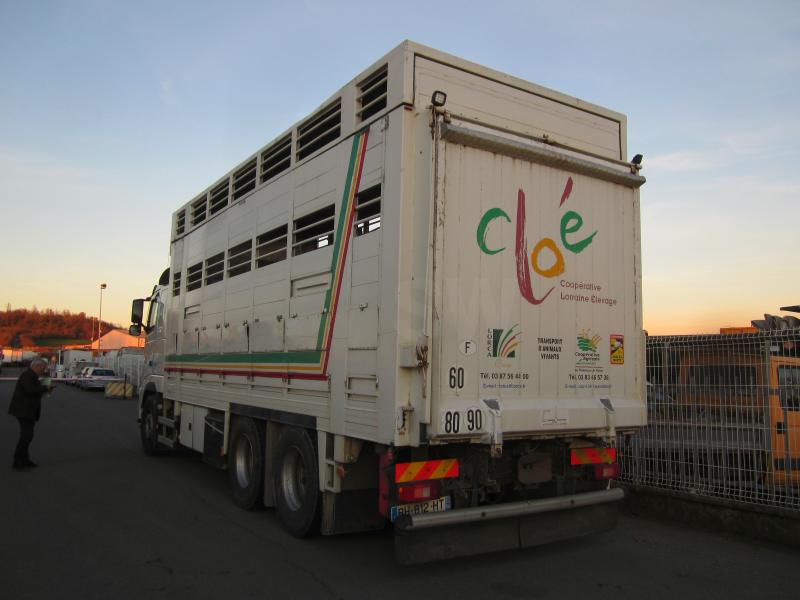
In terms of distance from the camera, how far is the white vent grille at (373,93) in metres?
5.29

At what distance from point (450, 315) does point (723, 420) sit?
365 centimetres

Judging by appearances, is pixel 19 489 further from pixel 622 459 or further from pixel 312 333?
pixel 622 459

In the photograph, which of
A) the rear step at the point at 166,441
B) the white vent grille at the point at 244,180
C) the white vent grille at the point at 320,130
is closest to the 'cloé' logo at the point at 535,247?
the white vent grille at the point at 320,130

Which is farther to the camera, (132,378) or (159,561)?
(132,378)

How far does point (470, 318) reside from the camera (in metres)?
4.99

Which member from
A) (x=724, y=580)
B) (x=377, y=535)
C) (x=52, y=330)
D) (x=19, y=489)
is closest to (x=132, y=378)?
(x=19, y=489)

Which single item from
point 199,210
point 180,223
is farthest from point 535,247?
point 180,223

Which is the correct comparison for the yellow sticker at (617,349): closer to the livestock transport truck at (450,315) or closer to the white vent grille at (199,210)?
the livestock transport truck at (450,315)

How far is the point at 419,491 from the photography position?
15.6 ft

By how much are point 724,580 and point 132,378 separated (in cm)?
3453

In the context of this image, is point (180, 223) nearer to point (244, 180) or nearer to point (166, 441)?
point (244, 180)

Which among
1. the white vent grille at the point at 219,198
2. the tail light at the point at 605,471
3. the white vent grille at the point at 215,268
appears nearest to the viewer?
the tail light at the point at 605,471

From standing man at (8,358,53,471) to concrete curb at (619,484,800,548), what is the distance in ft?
28.4

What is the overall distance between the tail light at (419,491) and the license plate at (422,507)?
4cm
